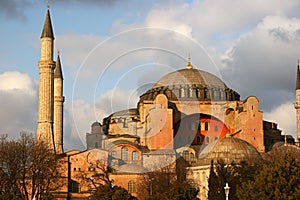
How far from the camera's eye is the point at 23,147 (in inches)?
2122

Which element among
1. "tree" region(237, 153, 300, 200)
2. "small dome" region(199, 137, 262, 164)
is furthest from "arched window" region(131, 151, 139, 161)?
"tree" region(237, 153, 300, 200)

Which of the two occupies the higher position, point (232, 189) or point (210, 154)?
point (210, 154)

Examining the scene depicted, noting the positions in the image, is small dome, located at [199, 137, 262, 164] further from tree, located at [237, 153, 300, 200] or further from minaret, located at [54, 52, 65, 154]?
tree, located at [237, 153, 300, 200]

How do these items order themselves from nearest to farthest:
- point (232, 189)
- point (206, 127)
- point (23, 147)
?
point (232, 189)
point (23, 147)
point (206, 127)

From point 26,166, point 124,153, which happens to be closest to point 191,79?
point 124,153

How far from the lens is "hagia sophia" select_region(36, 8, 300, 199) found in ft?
199

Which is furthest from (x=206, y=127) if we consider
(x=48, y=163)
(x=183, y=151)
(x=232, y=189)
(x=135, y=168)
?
(x=232, y=189)

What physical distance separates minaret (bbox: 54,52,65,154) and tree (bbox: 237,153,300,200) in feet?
110

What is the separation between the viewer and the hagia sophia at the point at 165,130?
60.6m

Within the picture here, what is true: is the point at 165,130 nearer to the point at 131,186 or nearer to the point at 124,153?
the point at 124,153

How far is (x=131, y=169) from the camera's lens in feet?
209

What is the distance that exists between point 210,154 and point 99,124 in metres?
19.8

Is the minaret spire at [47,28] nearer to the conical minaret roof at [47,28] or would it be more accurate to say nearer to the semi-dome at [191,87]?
the conical minaret roof at [47,28]

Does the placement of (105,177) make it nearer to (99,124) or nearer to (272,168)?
(99,124)
